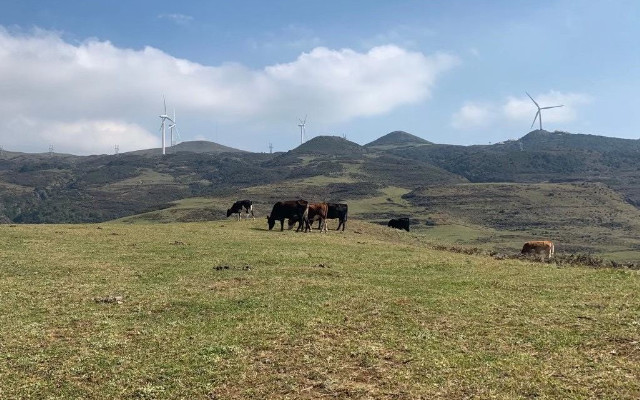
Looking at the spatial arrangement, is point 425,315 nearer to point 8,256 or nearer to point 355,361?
point 355,361

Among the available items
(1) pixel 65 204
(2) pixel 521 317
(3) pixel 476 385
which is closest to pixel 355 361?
(3) pixel 476 385

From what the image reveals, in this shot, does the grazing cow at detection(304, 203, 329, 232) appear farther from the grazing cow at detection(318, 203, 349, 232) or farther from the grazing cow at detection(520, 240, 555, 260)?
the grazing cow at detection(520, 240, 555, 260)

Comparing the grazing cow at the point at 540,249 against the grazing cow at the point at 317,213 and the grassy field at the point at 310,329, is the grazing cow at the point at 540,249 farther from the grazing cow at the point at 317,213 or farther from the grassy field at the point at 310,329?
the grazing cow at the point at 317,213

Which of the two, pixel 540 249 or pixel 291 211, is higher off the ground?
pixel 291 211

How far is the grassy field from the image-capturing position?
928 centimetres

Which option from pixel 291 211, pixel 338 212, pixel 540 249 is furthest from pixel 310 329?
pixel 338 212

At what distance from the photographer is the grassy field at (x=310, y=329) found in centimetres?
928

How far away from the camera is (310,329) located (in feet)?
41.0

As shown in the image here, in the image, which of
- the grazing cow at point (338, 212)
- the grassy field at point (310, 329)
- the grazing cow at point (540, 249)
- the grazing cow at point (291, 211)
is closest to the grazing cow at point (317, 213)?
the grazing cow at point (291, 211)

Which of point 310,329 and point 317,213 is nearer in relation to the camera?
point 310,329

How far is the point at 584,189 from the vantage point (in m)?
177

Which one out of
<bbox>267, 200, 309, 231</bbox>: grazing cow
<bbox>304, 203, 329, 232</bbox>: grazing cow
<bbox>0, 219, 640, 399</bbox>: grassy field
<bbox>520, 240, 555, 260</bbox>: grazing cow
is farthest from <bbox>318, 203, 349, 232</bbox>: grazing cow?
<bbox>0, 219, 640, 399</bbox>: grassy field

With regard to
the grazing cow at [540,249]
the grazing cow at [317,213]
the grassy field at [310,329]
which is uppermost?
the grazing cow at [317,213]

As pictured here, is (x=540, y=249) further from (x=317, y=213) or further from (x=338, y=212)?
(x=338, y=212)
